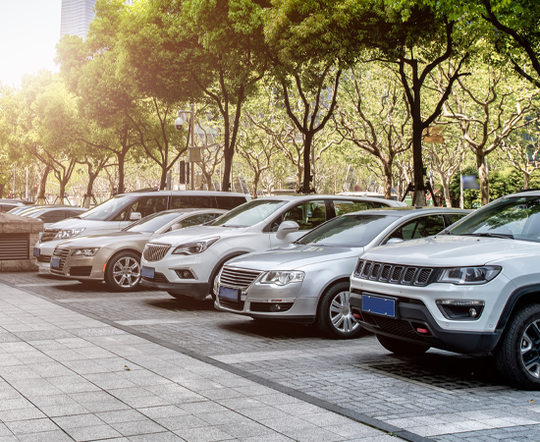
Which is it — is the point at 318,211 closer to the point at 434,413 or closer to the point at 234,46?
the point at 434,413

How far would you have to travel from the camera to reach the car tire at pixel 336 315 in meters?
7.66

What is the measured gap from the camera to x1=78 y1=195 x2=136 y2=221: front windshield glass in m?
14.8

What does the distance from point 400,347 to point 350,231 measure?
2014 millimetres

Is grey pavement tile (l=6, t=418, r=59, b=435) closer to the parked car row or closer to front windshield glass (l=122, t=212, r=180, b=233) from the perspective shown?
the parked car row

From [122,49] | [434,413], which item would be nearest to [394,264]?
[434,413]

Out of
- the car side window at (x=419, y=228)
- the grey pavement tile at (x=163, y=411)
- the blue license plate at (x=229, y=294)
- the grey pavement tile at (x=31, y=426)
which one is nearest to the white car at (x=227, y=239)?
the blue license plate at (x=229, y=294)

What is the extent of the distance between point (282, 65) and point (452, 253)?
15352 millimetres

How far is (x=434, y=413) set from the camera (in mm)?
4832

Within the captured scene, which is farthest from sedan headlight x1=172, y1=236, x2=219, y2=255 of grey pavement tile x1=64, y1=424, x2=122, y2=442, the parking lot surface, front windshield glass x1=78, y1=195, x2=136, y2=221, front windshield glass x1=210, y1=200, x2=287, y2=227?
grey pavement tile x1=64, y1=424, x2=122, y2=442

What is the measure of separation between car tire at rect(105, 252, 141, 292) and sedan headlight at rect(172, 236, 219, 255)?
280 cm

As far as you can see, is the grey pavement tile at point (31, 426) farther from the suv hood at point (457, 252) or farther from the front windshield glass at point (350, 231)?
the front windshield glass at point (350, 231)

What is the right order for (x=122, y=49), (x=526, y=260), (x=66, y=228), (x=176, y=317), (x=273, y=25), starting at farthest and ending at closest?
(x=122, y=49) → (x=273, y=25) → (x=66, y=228) → (x=176, y=317) → (x=526, y=260)

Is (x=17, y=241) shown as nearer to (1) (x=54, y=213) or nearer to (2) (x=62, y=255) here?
(2) (x=62, y=255)

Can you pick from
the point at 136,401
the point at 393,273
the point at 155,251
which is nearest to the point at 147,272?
the point at 155,251
